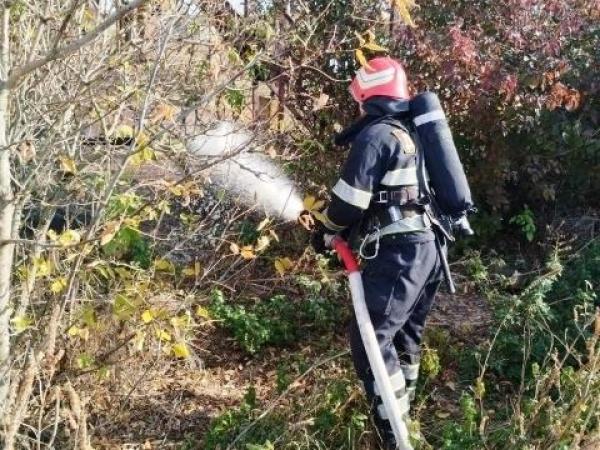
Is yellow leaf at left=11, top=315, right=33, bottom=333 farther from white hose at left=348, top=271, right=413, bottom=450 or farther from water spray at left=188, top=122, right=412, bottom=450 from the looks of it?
white hose at left=348, top=271, right=413, bottom=450

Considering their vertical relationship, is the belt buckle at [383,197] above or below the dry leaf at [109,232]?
below

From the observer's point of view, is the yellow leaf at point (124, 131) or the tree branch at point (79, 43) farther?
the yellow leaf at point (124, 131)

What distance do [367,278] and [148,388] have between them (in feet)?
5.82

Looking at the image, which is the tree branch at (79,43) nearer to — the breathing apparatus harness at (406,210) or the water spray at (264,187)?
the breathing apparatus harness at (406,210)

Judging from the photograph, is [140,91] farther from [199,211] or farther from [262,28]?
[199,211]

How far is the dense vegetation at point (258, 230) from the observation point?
10.1 feet

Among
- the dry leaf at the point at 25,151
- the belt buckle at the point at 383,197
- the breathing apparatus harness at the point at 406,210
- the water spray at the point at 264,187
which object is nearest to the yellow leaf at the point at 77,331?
the dry leaf at the point at 25,151

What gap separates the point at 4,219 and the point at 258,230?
1301mm

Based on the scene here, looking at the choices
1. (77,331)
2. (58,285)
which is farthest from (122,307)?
(58,285)

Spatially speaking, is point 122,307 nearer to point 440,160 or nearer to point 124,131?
point 124,131

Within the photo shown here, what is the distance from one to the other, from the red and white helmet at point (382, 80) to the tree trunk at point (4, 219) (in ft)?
5.54

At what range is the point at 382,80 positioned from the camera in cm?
345

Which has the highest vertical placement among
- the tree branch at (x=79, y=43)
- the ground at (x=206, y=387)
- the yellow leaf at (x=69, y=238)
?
the tree branch at (x=79, y=43)

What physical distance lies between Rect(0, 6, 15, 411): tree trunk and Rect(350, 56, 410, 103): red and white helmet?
1.69 m
